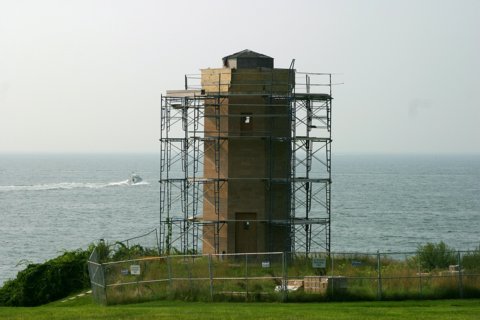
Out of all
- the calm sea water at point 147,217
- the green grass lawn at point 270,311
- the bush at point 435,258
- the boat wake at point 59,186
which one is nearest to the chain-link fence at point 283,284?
the green grass lawn at point 270,311

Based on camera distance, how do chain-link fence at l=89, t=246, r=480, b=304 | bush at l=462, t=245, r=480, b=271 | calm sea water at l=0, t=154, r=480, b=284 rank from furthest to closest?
1. calm sea water at l=0, t=154, r=480, b=284
2. bush at l=462, t=245, r=480, b=271
3. chain-link fence at l=89, t=246, r=480, b=304

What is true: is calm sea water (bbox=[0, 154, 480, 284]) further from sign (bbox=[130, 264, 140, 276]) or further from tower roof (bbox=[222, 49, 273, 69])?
sign (bbox=[130, 264, 140, 276])

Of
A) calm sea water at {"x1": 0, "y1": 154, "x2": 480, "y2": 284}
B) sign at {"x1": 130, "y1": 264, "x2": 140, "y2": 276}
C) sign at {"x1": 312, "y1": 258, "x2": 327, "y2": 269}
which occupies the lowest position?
sign at {"x1": 130, "y1": 264, "x2": 140, "y2": 276}

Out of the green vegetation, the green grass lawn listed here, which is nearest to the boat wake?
the green vegetation

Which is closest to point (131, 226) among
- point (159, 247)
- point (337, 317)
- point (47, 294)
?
point (159, 247)

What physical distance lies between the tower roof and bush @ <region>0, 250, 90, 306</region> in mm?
11963

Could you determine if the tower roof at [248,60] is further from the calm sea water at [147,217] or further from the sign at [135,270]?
the calm sea water at [147,217]

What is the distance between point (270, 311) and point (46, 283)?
56.2 feet

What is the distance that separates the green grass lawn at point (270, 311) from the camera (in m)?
32.0

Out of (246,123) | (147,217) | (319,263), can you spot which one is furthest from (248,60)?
(147,217)

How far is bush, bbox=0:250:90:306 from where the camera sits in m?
47.2

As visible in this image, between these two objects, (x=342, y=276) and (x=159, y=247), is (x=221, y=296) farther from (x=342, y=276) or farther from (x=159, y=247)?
Result: (x=159, y=247)

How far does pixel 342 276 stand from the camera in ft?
125

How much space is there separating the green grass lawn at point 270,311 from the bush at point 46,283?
30.0 ft
